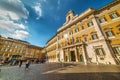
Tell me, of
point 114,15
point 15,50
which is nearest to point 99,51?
point 114,15

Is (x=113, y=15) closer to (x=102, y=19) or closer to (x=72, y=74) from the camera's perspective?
(x=102, y=19)

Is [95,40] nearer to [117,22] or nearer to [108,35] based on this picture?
[108,35]

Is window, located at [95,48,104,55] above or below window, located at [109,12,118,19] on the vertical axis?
below

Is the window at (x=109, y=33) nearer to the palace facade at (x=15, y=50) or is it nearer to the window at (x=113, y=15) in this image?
the window at (x=113, y=15)

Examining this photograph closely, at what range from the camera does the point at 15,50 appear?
152ft

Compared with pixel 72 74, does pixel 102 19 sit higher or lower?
higher

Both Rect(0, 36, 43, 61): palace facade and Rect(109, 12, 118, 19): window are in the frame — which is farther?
Rect(0, 36, 43, 61): palace facade

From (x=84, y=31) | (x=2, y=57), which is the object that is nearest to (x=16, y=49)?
(x=2, y=57)

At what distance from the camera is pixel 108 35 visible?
15.6m

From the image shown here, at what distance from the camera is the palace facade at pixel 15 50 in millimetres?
42375

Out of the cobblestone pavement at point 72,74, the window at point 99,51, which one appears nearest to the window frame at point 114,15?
the window at point 99,51

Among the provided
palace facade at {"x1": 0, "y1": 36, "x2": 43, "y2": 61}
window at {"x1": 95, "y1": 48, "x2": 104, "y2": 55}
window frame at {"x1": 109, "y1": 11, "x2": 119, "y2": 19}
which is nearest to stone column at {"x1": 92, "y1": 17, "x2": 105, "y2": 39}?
window at {"x1": 95, "y1": 48, "x2": 104, "y2": 55}

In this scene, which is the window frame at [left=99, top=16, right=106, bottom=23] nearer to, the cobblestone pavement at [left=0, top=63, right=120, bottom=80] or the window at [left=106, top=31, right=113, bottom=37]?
the window at [left=106, top=31, right=113, bottom=37]

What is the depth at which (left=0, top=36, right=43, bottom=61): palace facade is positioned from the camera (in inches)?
1668
